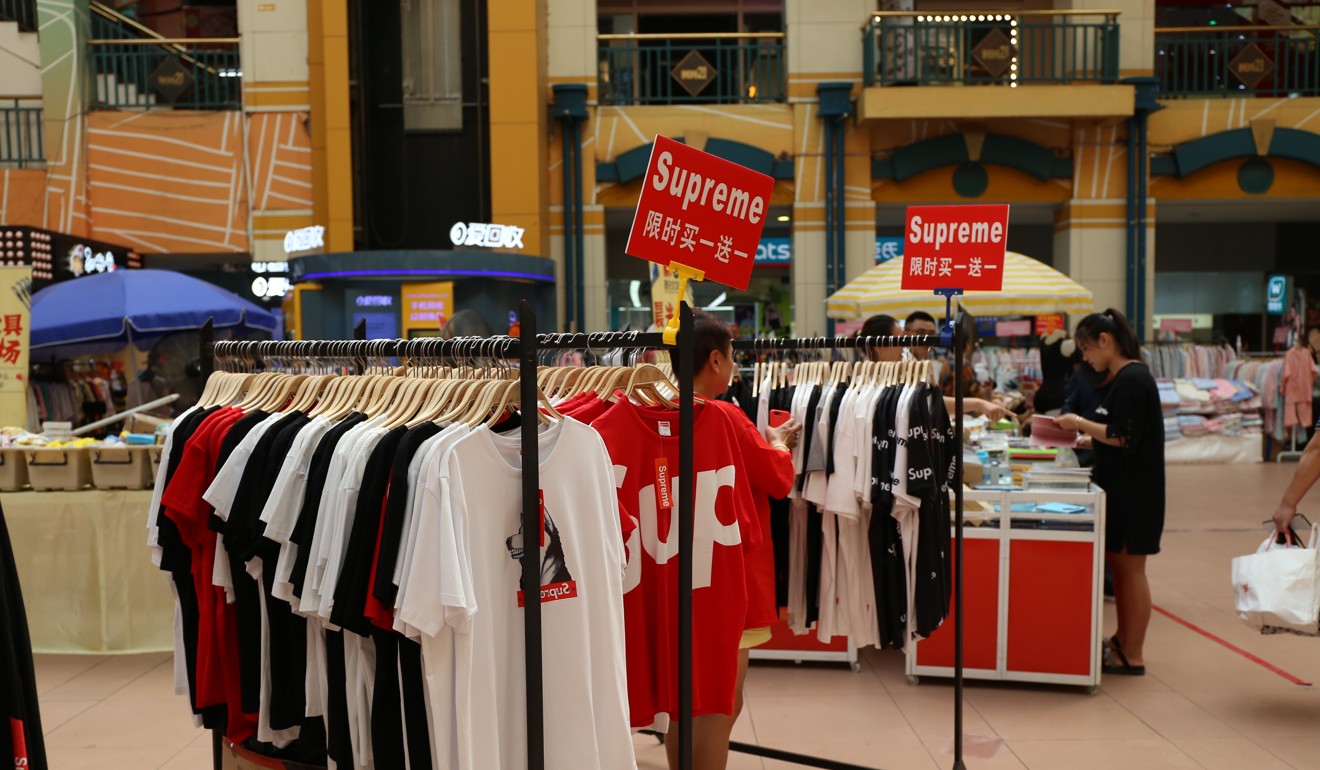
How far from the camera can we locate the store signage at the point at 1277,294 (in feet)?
54.3

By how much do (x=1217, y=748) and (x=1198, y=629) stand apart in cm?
173

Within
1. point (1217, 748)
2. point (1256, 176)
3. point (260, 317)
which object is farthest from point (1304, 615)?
point (1256, 176)

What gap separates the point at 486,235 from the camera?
1228 cm

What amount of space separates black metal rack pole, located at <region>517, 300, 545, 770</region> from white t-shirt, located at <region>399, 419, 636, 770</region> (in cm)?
3

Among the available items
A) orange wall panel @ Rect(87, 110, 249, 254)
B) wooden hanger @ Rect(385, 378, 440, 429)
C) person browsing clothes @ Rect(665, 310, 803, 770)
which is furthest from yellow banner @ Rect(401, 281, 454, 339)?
wooden hanger @ Rect(385, 378, 440, 429)

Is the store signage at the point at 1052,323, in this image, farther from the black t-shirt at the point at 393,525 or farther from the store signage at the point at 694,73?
the black t-shirt at the point at 393,525

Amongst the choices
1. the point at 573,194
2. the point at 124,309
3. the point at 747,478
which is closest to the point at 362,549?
the point at 747,478

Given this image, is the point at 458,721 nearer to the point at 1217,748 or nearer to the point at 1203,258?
the point at 1217,748

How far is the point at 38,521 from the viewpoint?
5.27m

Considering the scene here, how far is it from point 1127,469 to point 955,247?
1.32 meters

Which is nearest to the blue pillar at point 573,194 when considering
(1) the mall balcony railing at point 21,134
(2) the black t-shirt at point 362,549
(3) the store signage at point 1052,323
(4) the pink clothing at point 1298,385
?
(3) the store signage at point 1052,323

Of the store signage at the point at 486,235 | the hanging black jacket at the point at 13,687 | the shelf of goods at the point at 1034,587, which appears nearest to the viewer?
the hanging black jacket at the point at 13,687

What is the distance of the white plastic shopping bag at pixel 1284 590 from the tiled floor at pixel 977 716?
453mm

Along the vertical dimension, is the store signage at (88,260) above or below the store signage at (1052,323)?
above
